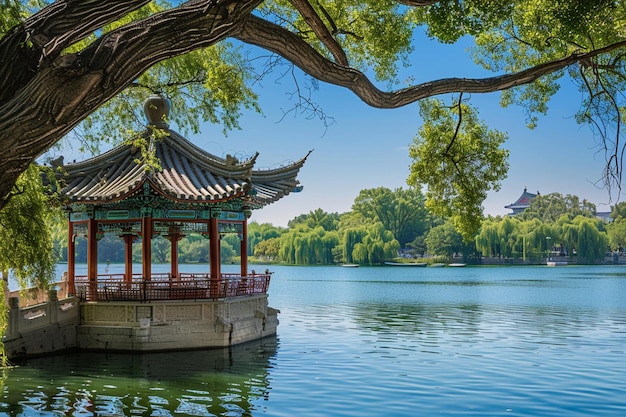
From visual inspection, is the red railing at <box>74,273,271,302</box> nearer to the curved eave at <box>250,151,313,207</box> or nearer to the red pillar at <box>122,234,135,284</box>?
the red pillar at <box>122,234,135,284</box>

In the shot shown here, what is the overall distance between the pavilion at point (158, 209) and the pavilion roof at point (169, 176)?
0.7 inches

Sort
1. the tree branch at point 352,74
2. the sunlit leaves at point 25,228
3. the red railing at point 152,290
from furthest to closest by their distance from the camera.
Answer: the red railing at point 152,290
the sunlit leaves at point 25,228
the tree branch at point 352,74

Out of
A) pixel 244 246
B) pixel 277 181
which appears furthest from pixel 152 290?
pixel 277 181

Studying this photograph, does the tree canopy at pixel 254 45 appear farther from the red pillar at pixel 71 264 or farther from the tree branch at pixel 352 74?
the red pillar at pixel 71 264

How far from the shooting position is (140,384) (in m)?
9.48

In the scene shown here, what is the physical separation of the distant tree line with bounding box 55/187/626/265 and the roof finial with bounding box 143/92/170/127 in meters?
34.9

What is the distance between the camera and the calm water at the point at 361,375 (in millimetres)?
8281

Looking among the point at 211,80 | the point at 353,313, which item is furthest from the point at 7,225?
the point at 353,313

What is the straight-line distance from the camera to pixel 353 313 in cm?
2088

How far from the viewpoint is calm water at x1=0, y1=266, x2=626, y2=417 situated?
8.28 metres

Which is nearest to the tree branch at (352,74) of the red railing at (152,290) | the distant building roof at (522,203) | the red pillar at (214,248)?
the red railing at (152,290)

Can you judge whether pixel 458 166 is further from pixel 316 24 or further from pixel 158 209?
pixel 158 209

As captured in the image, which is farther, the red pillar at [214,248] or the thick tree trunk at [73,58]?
the red pillar at [214,248]

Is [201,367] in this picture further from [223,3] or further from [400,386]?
[223,3]
